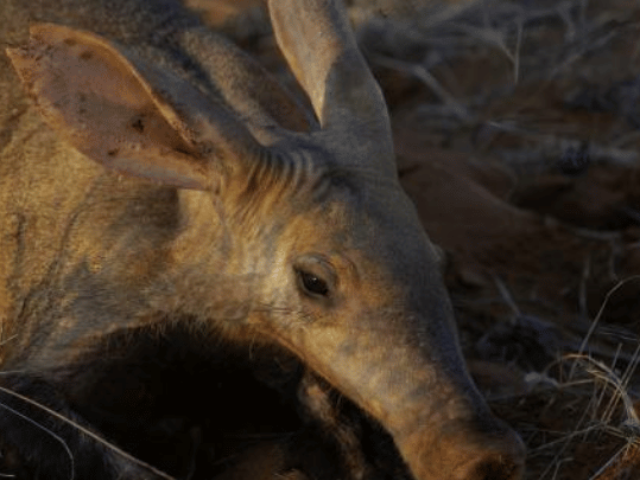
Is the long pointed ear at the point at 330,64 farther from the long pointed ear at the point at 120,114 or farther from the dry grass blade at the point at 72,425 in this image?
the dry grass blade at the point at 72,425

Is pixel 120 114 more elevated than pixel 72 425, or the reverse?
pixel 120 114

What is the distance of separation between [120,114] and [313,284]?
30.5 inches

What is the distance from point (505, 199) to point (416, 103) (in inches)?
44.6

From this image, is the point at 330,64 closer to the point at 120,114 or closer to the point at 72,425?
the point at 120,114

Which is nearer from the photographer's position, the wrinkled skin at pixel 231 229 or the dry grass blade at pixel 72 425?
the wrinkled skin at pixel 231 229

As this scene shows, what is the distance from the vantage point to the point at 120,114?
14.8ft


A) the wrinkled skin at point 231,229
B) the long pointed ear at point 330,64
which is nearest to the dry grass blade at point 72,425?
the wrinkled skin at point 231,229

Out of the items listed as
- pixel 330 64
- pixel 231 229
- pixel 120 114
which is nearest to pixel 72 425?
pixel 231 229

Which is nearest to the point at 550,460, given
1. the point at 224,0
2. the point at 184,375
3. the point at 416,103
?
the point at 184,375

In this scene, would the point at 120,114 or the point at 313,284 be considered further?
the point at 120,114

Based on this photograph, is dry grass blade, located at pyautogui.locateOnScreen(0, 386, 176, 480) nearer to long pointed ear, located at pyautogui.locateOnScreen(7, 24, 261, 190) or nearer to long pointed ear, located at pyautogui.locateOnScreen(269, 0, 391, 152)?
long pointed ear, located at pyautogui.locateOnScreen(7, 24, 261, 190)

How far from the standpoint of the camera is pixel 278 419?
4.99m

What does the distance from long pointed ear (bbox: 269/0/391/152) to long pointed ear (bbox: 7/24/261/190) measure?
41 centimetres

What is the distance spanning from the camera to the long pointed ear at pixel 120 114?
14.3ft
